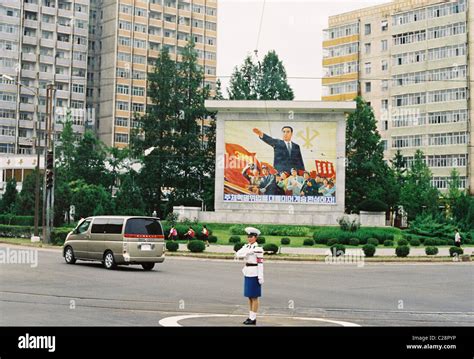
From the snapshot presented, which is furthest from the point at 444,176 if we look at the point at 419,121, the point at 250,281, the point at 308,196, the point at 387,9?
the point at 250,281

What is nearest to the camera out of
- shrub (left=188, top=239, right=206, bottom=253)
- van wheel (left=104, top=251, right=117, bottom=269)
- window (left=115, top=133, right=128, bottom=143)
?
van wheel (left=104, top=251, right=117, bottom=269)

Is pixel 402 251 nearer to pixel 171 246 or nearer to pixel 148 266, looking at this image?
pixel 171 246

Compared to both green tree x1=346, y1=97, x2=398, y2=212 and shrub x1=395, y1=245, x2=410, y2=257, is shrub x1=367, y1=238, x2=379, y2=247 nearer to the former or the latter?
shrub x1=395, y1=245, x2=410, y2=257

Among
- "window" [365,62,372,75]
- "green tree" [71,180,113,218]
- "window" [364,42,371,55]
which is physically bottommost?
"green tree" [71,180,113,218]

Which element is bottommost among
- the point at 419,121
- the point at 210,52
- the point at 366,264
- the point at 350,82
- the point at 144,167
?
the point at 366,264

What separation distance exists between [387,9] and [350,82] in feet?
38.5

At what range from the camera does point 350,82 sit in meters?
102

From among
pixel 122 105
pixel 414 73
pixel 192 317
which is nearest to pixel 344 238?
pixel 192 317

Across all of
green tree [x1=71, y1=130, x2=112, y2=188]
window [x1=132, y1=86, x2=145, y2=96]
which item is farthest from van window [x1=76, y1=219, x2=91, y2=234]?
window [x1=132, y1=86, x2=145, y2=96]

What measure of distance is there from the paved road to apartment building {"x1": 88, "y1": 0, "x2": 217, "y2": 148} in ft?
285

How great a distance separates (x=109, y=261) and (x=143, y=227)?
1.66 m

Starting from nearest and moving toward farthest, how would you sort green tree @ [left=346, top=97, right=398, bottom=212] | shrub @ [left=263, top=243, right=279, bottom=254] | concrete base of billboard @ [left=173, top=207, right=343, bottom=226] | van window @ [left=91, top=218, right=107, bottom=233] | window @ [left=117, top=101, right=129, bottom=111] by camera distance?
van window @ [left=91, top=218, right=107, bottom=233] < shrub @ [left=263, top=243, right=279, bottom=254] < concrete base of billboard @ [left=173, top=207, right=343, bottom=226] < green tree @ [left=346, top=97, right=398, bottom=212] < window @ [left=117, top=101, right=129, bottom=111]

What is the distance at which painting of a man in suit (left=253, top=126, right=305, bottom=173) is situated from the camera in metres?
57.5
